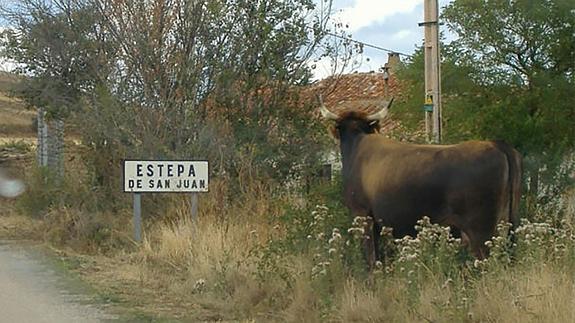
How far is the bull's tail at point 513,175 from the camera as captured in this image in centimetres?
996

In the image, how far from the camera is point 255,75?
1834cm

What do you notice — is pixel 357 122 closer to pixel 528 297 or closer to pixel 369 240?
pixel 369 240

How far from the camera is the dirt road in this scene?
34.4 ft

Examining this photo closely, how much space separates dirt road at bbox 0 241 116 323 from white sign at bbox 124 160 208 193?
70.5 inches

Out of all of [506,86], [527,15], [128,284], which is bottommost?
[128,284]

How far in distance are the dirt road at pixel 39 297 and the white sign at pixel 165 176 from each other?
1.79m

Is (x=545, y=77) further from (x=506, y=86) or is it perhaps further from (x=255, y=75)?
(x=255, y=75)

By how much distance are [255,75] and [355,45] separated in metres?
1.91

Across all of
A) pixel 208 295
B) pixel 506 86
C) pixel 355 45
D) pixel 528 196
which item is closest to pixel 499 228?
pixel 528 196

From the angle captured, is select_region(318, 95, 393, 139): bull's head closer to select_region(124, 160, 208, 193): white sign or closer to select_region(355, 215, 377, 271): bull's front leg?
select_region(355, 215, 377, 271): bull's front leg

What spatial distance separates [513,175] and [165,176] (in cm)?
664

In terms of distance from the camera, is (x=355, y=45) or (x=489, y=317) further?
(x=355, y=45)

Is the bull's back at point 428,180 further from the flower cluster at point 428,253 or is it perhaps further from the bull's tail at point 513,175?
the flower cluster at point 428,253

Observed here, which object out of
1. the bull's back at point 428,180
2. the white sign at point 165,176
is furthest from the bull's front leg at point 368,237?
the white sign at point 165,176
